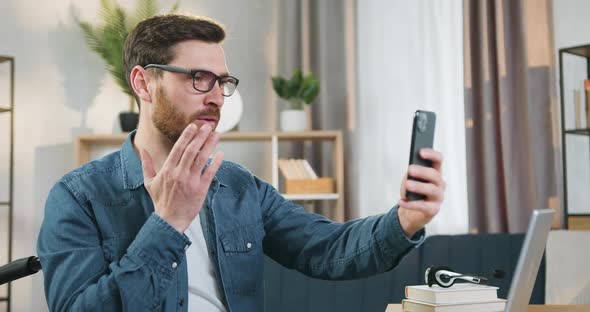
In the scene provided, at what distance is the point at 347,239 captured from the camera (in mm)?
1519

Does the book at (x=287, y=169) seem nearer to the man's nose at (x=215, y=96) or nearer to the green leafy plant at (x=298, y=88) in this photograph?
the green leafy plant at (x=298, y=88)

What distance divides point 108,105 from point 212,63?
2.76m

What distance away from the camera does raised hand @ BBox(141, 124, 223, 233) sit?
1228 mm

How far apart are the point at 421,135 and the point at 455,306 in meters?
0.49

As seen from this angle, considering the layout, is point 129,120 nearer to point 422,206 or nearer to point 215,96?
point 215,96

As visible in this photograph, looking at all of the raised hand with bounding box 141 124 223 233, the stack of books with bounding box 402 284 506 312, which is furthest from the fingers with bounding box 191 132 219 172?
the stack of books with bounding box 402 284 506 312

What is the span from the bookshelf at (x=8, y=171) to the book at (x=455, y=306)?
9.31 feet

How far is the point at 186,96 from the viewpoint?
4.93 ft

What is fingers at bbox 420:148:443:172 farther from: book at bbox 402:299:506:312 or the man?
book at bbox 402:299:506:312

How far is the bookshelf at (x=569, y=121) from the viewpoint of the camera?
2830 millimetres

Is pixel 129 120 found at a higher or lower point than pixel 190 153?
higher

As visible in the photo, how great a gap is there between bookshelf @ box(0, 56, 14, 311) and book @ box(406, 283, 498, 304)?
286 centimetres

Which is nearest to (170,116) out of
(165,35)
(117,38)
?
(165,35)

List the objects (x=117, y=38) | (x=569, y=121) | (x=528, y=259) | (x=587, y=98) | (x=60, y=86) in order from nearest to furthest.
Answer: (x=528, y=259), (x=587, y=98), (x=569, y=121), (x=117, y=38), (x=60, y=86)
